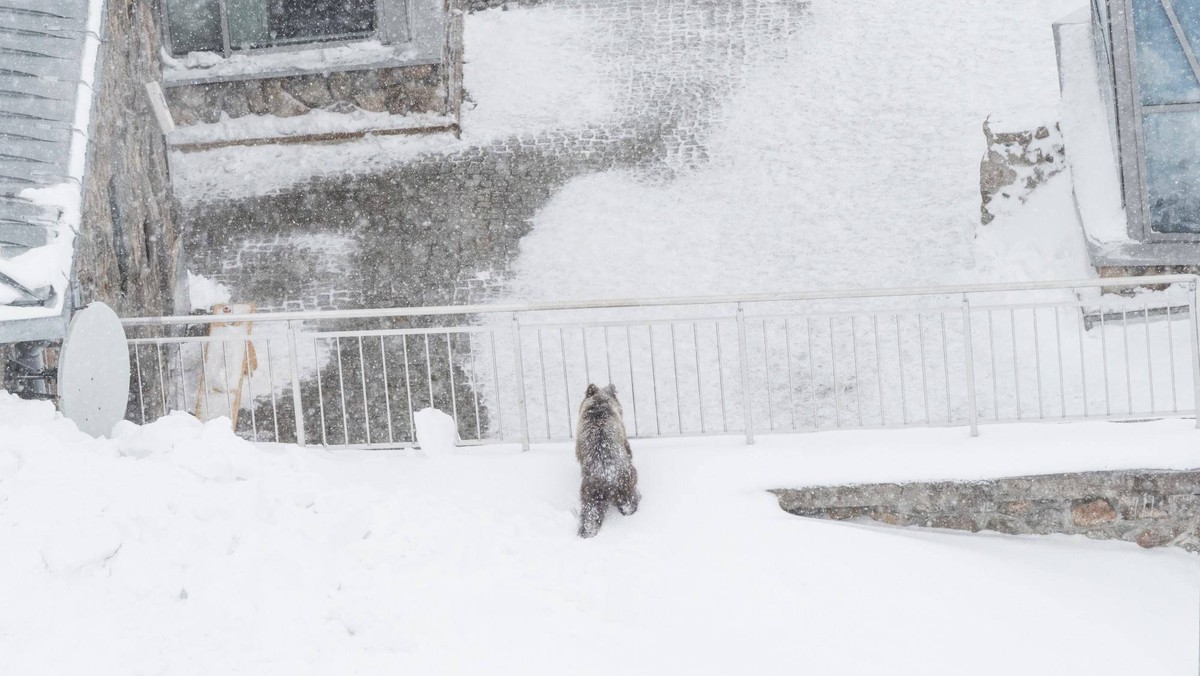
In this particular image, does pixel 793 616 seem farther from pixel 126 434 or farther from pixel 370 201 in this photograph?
pixel 370 201

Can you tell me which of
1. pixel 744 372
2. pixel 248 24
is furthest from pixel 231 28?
pixel 744 372

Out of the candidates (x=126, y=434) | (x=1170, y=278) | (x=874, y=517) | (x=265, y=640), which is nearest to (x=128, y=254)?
(x=126, y=434)

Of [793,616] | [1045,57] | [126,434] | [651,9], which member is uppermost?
[651,9]

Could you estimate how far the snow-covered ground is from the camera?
5.25 meters

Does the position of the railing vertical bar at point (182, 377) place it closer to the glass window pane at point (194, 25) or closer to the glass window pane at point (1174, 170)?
the glass window pane at point (194, 25)

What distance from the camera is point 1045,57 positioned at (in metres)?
13.8

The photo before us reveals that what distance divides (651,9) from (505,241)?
180 inches

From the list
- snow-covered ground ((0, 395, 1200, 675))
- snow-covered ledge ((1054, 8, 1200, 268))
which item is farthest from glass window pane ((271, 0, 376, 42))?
snow-covered ledge ((1054, 8, 1200, 268))

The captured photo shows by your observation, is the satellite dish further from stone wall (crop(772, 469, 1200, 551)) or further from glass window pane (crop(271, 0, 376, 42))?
glass window pane (crop(271, 0, 376, 42))

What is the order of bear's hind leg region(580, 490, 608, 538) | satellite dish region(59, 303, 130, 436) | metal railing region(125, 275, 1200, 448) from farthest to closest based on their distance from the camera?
metal railing region(125, 275, 1200, 448) → bear's hind leg region(580, 490, 608, 538) → satellite dish region(59, 303, 130, 436)

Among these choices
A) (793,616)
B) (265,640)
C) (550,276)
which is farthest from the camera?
(550,276)

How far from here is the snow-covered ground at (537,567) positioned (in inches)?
207

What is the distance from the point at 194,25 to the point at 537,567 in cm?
948

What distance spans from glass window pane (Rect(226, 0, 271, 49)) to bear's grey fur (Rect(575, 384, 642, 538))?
8.11 m
